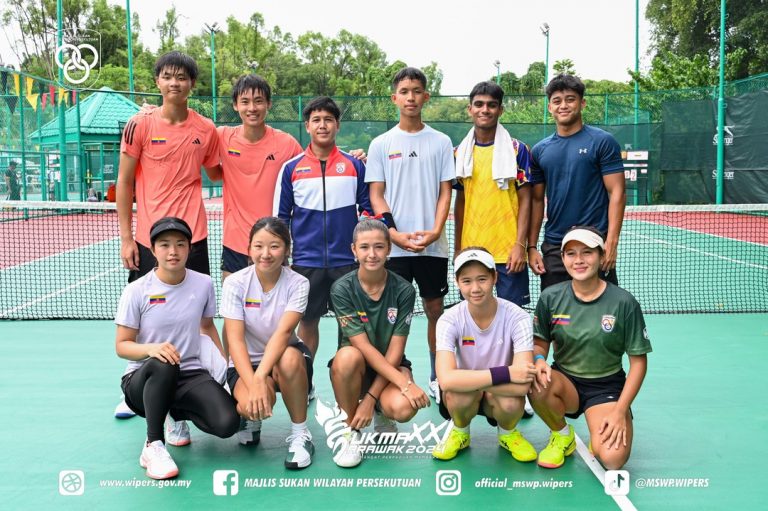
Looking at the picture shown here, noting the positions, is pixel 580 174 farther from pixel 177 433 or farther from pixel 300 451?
pixel 177 433

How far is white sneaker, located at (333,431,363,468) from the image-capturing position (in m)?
3.45

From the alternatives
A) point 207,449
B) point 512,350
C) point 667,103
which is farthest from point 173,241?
point 667,103

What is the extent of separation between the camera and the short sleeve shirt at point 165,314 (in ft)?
11.7

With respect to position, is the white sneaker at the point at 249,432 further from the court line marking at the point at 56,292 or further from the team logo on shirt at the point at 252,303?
the court line marking at the point at 56,292

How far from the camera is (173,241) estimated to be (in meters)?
3.58

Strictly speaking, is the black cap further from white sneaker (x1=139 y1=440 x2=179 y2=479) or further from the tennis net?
the tennis net

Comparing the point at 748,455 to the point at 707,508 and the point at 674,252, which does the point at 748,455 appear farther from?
the point at 674,252

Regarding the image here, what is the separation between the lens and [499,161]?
4.08 metres

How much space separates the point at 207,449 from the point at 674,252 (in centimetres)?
902

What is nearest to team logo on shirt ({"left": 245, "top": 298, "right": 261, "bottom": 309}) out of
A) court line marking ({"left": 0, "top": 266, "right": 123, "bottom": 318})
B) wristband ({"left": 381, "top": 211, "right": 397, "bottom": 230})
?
wristband ({"left": 381, "top": 211, "right": 397, "bottom": 230})

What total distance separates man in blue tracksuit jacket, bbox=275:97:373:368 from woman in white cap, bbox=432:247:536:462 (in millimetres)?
869

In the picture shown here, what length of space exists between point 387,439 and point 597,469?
39.9 inches

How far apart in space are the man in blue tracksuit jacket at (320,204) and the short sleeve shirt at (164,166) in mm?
492

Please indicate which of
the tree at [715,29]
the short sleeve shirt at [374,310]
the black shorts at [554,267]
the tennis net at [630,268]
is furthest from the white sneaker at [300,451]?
the tree at [715,29]
